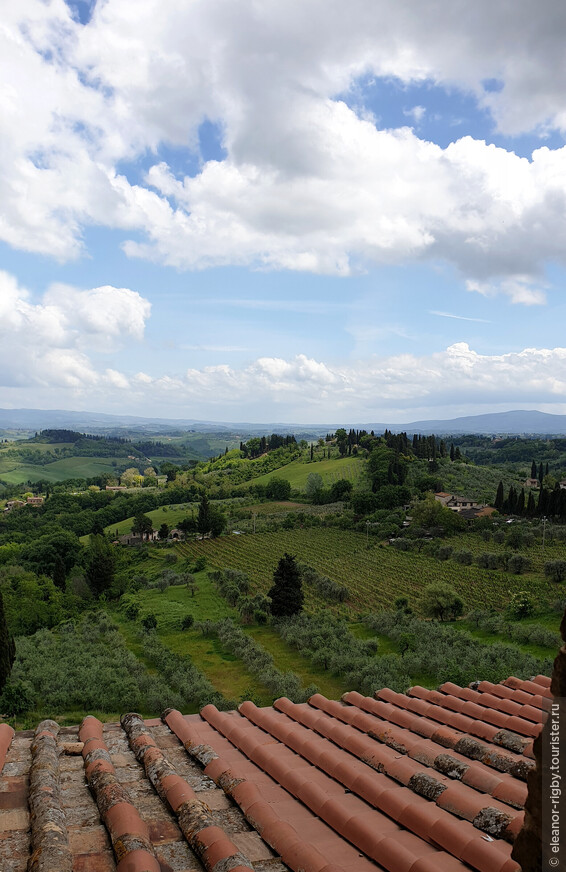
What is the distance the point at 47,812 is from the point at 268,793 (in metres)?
1.97

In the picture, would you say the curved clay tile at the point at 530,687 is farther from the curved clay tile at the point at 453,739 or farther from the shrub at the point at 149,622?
the shrub at the point at 149,622

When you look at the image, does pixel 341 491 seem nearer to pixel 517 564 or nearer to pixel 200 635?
pixel 517 564

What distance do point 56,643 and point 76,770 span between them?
2870 centimetres

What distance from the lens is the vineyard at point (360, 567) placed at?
39.3 meters

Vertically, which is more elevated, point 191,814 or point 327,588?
point 191,814

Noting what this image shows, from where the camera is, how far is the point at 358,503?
260 feet

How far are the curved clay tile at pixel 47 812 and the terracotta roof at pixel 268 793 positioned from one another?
0.01m

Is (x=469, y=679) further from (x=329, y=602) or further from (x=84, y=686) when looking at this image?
(x=329, y=602)

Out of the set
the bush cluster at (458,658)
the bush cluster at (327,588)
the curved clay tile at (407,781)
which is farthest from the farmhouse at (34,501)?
the curved clay tile at (407,781)

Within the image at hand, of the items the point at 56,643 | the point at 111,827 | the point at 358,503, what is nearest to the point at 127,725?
the point at 111,827

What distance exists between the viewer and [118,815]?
13.3 ft

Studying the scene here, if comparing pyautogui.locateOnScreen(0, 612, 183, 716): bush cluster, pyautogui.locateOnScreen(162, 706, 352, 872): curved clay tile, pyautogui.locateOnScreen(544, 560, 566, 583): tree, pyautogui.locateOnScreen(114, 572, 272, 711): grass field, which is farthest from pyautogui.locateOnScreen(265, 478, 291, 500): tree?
pyautogui.locateOnScreen(162, 706, 352, 872): curved clay tile

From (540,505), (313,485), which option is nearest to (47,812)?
(540,505)

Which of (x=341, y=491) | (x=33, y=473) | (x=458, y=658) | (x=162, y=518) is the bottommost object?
(x=33, y=473)
